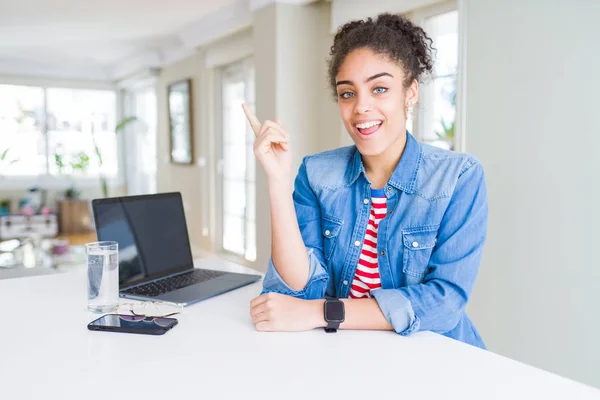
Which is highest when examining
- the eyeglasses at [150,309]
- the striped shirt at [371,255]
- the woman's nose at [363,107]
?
the woman's nose at [363,107]

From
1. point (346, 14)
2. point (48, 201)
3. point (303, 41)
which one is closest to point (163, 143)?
point (48, 201)

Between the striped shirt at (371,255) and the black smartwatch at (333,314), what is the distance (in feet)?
0.88

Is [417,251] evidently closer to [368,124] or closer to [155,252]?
[368,124]

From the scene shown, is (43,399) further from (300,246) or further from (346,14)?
(346,14)

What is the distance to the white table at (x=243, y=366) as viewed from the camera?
0.78 m

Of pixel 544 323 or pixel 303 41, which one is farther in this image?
pixel 303 41

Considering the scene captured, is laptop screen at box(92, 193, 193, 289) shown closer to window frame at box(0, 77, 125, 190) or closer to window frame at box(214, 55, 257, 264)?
window frame at box(214, 55, 257, 264)

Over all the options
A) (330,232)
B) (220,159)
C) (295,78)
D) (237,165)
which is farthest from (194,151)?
(330,232)

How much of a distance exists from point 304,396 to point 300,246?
0.51 m

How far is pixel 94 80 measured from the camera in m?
8.01

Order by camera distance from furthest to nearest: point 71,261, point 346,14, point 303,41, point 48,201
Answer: point 48,201 → point 71,261 → point 303,41 → point 346,14

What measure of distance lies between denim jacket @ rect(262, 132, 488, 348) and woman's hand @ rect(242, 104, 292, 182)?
0.67 feet

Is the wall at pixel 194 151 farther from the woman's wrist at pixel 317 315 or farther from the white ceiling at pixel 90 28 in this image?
the woman's wrist at pixel 317 315

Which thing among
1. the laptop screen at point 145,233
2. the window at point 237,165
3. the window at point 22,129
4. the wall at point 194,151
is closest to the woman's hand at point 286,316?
the laptop screen at point 145,233
